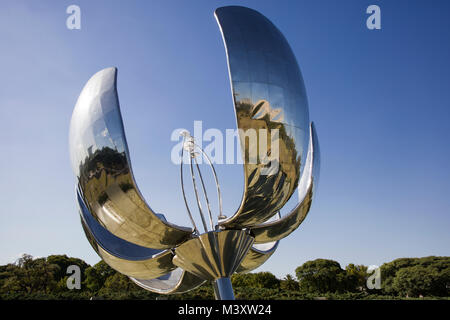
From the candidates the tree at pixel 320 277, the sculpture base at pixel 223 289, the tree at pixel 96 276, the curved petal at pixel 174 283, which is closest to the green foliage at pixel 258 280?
the tree at pixel 320 277

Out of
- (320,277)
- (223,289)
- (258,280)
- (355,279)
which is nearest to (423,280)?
(355,279)

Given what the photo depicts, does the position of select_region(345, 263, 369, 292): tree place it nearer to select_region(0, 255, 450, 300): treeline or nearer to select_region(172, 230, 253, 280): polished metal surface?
select_region(0, 255, 450, 300): treeline

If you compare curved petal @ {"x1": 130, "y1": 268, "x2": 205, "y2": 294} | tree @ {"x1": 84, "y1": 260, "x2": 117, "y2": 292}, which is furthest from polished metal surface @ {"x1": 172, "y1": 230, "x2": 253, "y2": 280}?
tree @ {"x1": 84, "y1": 260, "x2": 117, "y2": 292}

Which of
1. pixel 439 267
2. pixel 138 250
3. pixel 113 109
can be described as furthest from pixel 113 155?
pixel 439 267

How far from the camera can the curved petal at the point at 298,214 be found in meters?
8.17

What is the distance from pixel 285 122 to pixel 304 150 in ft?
2.49

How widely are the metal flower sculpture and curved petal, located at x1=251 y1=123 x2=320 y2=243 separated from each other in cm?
52

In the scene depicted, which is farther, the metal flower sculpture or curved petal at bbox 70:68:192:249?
curved petal at bbox 70:68:192:249

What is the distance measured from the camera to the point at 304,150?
6707 millimetres

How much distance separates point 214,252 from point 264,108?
300 centimetres

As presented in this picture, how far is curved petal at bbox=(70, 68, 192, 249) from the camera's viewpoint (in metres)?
6.31

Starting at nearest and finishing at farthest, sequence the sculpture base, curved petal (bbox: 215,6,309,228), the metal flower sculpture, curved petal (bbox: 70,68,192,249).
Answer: curved petal (bbox: 215,6,309,228) → the metal flower sculpture → curved petal (bbox: 70,68,192,249) → the sculpture base
